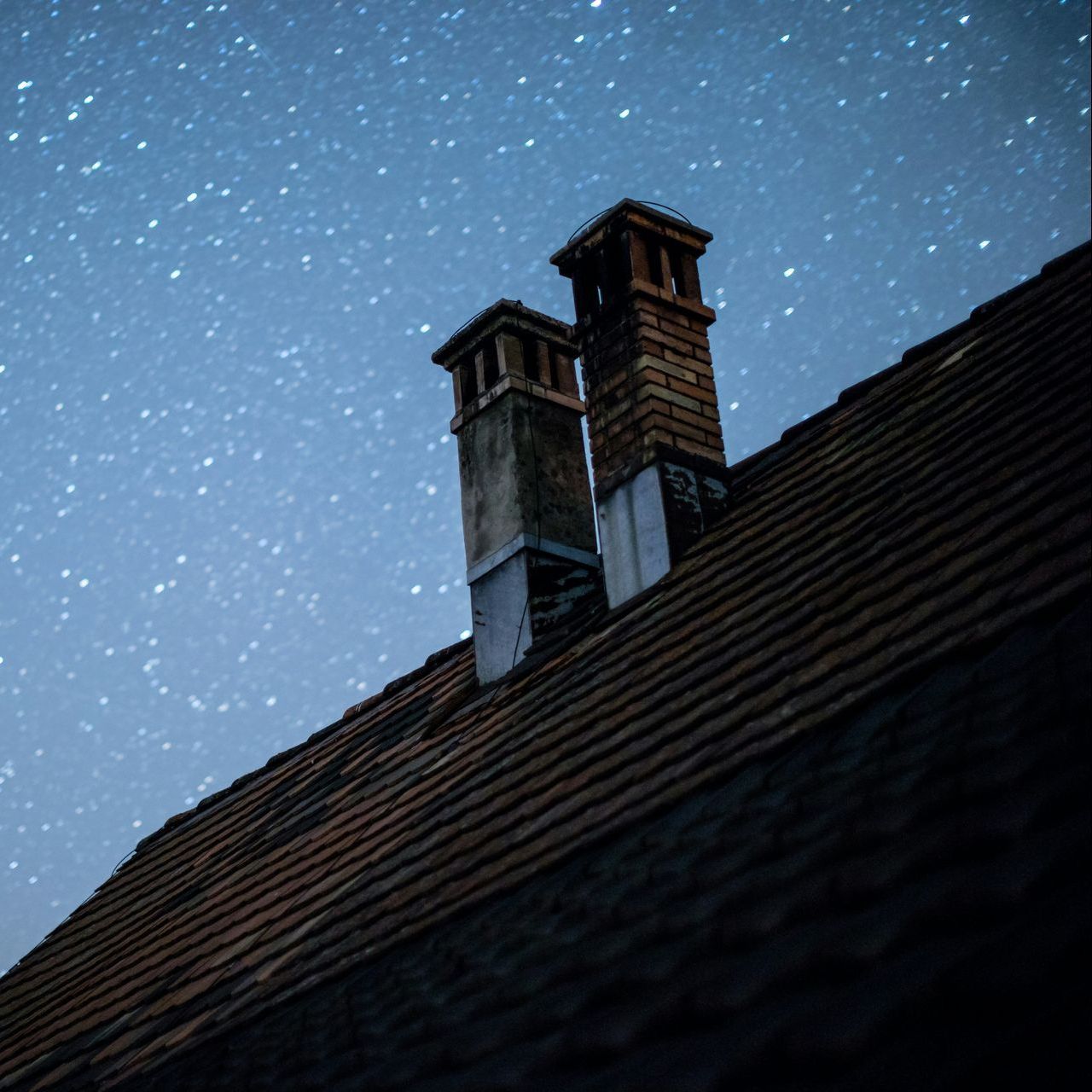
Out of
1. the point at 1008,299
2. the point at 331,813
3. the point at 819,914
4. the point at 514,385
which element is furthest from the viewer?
the point at 514,385

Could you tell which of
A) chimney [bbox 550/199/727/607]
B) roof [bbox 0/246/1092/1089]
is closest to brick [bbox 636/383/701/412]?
chimney [bbox 550/199/727/607]

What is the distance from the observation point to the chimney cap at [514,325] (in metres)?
7.84

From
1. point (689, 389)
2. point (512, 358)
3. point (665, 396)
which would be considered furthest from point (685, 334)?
point (512, 358)

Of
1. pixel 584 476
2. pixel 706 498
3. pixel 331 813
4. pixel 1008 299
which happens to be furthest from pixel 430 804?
pixel 1008 299

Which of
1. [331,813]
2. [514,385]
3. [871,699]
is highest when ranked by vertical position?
[514,385]

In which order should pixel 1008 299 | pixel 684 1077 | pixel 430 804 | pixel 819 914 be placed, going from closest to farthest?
pixel 684 1077
pixel 819 914
pixel 430 804
pixel 1008 299

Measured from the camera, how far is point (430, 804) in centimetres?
580

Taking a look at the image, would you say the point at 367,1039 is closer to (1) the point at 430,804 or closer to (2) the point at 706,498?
(1) the point at 430,804

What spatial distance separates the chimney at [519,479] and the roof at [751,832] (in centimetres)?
43

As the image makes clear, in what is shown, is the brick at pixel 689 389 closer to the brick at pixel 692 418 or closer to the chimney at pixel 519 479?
the brick at pixel 692 418

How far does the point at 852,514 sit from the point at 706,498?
143 centimetres

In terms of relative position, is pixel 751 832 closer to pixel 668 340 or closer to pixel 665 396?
pixel 665 396

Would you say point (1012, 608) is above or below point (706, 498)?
below

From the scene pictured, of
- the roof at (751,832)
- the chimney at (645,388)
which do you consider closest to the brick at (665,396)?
the chimney at (645,388)
